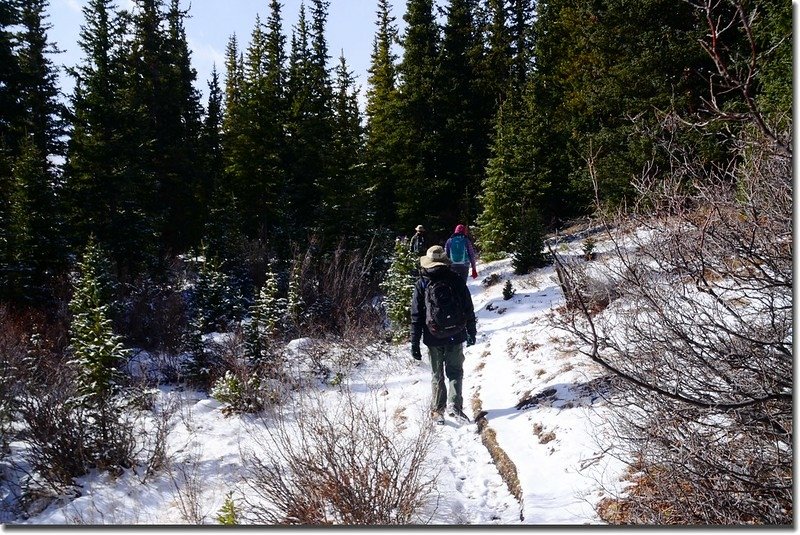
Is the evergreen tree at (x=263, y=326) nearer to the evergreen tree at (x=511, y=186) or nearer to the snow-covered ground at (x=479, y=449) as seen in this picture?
the snow-covered ground at (x=479, y=449)

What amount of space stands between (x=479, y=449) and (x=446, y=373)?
982mm

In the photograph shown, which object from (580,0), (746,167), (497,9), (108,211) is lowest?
(746,167)

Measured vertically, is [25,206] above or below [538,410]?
above

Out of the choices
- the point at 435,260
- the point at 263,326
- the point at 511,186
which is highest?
the point at 511,186

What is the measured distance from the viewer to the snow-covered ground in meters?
3.80

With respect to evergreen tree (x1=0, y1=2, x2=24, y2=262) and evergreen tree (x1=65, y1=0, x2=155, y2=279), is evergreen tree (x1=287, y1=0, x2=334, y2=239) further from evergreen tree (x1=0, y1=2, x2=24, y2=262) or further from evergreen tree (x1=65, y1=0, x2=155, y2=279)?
evergreen tree (x1=0, y1=2, x2=24, y2=262)

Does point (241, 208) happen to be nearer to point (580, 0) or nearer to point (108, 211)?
point (108, 211)

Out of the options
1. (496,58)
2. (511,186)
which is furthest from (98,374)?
(496,58)

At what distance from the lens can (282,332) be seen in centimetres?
1090

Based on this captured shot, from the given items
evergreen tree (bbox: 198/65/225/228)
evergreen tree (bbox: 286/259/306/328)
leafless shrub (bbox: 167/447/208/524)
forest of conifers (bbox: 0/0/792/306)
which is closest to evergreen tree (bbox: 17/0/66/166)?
forest of conifers (bbox: 0/0/792/306)

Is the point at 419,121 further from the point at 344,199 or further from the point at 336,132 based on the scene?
the point at 344,199

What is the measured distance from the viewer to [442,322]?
5355 millimetres

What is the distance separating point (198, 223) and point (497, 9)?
717 inches

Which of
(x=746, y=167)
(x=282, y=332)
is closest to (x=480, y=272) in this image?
(x=282, y=332)
